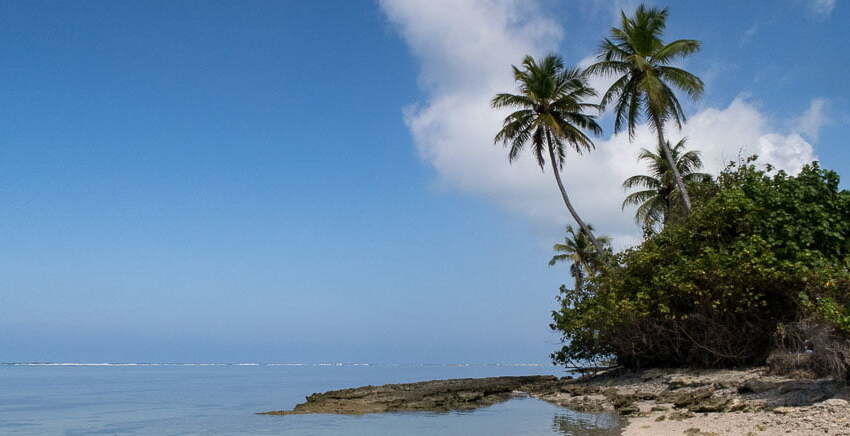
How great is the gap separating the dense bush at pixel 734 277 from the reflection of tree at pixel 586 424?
4.13 meters

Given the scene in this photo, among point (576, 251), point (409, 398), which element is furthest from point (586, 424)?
point (576, 251)

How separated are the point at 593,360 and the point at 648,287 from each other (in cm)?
704

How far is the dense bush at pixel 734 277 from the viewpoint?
15305mm

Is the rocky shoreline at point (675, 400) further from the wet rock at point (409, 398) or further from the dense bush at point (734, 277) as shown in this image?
the dense bush at point (734, 277)

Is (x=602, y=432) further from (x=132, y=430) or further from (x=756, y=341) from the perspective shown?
(x=132, y=430)

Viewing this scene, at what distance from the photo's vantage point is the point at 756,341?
1752 cm

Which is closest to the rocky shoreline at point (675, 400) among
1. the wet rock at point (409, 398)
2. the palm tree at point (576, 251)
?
the wet rock at point (409, 398)

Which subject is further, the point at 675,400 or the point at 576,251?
the point at 576,251

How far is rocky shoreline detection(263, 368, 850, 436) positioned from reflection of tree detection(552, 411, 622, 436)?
0.41 meters

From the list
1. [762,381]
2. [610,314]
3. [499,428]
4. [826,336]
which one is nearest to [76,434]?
[499,428]

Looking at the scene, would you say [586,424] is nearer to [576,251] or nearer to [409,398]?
[409,398]

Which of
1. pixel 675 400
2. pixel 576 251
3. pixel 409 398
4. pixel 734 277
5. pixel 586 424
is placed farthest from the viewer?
pixel 576 251

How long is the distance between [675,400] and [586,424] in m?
2.75

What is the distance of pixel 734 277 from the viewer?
16062 mm
